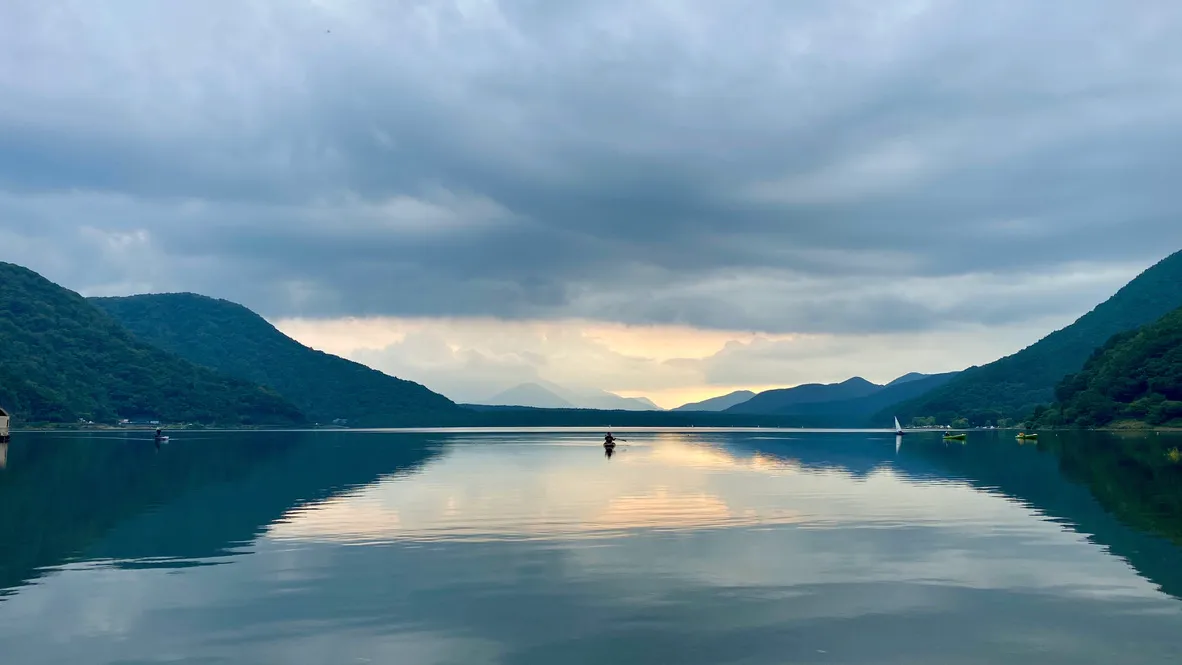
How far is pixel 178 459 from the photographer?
11831 centimetres

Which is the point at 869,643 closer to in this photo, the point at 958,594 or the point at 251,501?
the point at 958,594

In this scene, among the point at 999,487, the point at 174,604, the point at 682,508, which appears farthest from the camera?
the point at 999,487

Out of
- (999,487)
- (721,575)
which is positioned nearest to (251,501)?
(721,575)

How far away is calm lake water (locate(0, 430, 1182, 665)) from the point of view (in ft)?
74.9

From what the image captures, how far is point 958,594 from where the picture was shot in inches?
1152

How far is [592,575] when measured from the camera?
33000mm

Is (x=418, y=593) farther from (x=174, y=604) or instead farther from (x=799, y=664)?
(x=799, y=664)

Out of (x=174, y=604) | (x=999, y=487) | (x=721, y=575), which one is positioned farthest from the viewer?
(x=999, y=487)

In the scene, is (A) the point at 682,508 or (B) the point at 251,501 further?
(B) the point at 251,501

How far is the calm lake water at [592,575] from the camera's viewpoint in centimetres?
2284

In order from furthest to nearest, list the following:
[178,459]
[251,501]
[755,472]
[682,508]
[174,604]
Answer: [178,459], [755,472], [251,501], [682,508], [174,604]

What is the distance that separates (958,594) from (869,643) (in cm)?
822

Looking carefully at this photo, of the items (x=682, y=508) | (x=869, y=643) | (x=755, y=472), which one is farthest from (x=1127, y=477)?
(x=869, y=643)

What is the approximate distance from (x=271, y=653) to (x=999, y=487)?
6798 centimetres
